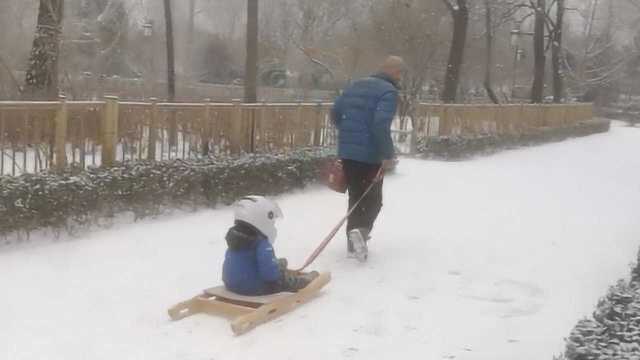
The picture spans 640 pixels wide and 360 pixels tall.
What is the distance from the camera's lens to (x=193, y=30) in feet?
181

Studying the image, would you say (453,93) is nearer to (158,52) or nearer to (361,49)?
(361,49)

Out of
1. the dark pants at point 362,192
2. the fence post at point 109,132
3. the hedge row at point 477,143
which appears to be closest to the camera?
the dark pants at point 362,192

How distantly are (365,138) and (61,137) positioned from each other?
3.52 metres

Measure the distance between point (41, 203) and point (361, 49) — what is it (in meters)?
25.7

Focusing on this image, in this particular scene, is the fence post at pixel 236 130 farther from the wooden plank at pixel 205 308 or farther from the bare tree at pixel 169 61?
the bare tree at pixel 169 61

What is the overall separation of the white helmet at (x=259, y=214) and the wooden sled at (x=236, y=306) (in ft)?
1.47

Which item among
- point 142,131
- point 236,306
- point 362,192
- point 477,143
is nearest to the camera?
point 236,306

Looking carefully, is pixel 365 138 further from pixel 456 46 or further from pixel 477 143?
pixel 456 46

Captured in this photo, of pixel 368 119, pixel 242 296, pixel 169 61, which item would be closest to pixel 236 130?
pixel 368 119

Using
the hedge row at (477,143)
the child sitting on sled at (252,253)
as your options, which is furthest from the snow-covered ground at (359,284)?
the hedge row at (477,143)

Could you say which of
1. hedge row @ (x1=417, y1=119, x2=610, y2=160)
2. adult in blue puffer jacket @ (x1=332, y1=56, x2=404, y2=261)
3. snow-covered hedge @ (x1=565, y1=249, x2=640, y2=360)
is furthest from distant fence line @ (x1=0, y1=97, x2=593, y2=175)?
snow-covered hedge @ (x1=565, y1=249, x2=640, y2=360)

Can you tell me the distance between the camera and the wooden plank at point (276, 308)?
5.20 metres

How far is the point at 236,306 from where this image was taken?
549 centimetres

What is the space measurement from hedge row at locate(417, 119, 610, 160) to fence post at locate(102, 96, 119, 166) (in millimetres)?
9904
